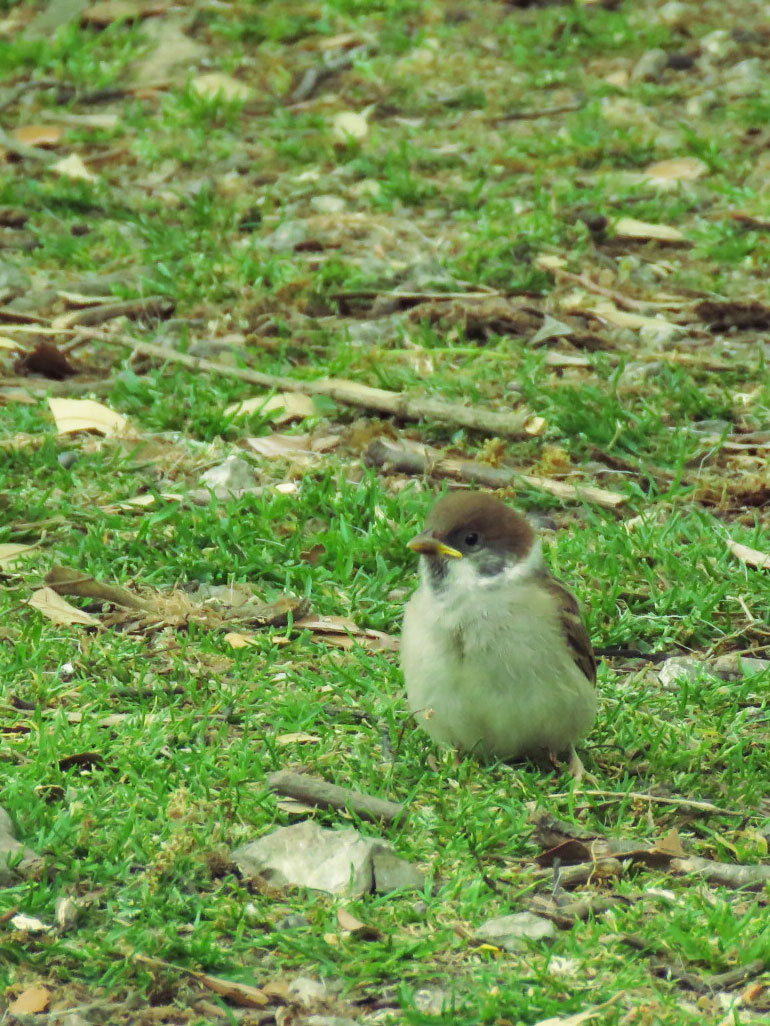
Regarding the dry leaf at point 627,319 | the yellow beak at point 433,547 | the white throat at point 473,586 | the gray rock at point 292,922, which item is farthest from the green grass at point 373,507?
the yellow beak at point 433,547

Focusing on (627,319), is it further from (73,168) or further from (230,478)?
(73,168)

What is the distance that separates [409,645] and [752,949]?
1409 millimetres

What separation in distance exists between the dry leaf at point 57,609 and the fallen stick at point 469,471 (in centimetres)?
178

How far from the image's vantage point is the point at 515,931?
13.5 feet

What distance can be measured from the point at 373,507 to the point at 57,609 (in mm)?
1426

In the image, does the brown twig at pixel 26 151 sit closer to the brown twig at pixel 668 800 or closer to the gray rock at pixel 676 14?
the gray rock at pixel 676 14

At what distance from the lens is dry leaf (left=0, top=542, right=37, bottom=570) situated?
244 inches

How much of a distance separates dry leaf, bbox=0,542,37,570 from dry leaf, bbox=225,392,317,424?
1.39m

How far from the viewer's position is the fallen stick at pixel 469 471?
6758 millimetres

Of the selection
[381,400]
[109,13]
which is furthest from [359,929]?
[109,13]

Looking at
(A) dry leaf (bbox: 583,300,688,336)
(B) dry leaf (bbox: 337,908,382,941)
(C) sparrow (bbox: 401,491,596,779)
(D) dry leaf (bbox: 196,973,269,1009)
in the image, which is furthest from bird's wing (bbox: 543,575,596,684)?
(A) dry leaf (bbox: 583,300,688,336)

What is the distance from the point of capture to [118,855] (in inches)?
172

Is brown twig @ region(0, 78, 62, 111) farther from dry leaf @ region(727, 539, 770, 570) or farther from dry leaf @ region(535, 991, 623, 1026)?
dry leaf @ region(535, 991, 623, 1026)

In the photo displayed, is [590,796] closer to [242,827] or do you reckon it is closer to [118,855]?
[242,827]
